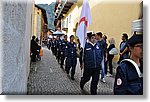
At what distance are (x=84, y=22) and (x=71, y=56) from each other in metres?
0.31

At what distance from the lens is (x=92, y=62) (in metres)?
2.21

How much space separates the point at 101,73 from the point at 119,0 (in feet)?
1.86

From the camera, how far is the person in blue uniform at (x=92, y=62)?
85.0 inches

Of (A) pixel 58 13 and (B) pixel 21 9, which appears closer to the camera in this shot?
(B) pixel 21 9

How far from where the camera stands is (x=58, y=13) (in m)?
2.20

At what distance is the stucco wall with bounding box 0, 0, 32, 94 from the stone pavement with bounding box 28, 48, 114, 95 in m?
0.07

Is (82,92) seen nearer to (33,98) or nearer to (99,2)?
(33,98)

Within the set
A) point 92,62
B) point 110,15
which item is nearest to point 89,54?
point 92,62

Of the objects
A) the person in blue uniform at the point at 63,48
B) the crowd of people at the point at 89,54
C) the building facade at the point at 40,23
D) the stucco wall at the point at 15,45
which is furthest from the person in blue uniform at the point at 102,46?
the stucco wall at the point at 15,45

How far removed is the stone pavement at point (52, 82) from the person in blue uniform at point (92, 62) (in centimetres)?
4

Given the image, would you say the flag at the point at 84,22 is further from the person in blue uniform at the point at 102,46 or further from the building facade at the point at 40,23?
the building facade at the point at 40,23

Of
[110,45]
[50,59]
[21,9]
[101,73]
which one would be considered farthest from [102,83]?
[21,9]

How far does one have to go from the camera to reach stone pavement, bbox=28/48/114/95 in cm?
208

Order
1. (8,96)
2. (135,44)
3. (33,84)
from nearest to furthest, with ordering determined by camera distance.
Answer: (135,44), (8,96), (33,84)
